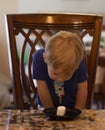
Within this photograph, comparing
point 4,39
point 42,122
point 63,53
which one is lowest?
point 42,122

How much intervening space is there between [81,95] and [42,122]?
323 millimetres

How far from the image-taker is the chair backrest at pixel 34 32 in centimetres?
113

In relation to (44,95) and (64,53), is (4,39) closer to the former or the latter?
(44,95)

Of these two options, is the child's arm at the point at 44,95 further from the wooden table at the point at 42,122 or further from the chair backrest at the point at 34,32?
the wooden table at the point at 42,122

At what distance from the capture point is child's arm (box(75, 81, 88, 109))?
110 cm

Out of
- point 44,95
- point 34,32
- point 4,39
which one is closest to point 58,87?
point 44,95

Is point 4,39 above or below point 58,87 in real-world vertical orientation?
above

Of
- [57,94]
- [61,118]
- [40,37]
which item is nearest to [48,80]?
[57,94]

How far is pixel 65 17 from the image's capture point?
1.16 m

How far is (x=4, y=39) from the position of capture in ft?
9.69

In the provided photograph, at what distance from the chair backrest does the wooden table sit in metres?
0.28

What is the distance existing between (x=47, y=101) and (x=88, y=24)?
331 millimetres

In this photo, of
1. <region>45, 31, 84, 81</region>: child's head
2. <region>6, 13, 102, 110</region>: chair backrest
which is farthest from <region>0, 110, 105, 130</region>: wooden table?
<region>6, 13, 102, 110</region>: chair backrest

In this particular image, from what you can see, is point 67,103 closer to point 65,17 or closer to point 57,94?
point 57,94
